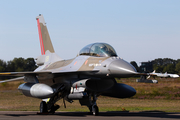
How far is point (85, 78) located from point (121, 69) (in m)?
2.38

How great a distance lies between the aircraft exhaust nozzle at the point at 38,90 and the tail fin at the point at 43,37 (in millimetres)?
4276

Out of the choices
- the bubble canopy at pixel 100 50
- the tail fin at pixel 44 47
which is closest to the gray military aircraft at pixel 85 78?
the bubble canopy at pixel 100 50

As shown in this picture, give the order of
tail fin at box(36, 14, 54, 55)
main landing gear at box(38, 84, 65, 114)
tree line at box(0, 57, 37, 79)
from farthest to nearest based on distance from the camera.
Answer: tree line at box(0, 57, 37, 79) < tail fin at box(36, 14, 54, 55) < main landing gear at box(38, 84, 65, 114)

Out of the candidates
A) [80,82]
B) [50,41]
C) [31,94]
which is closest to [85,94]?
[80,82]

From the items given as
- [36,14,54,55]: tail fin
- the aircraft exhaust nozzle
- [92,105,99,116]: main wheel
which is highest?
[36,14,54,55]: tail fin

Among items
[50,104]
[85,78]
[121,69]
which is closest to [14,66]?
[50,104]

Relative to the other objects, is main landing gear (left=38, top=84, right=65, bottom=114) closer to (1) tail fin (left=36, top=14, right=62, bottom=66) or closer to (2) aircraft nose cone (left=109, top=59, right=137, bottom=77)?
A: (1) tail fin (left=36, top=14, right=62, bottom=66)

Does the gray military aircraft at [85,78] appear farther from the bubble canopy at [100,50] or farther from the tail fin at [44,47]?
the tail fin at [44,47]

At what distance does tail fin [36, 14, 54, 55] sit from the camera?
58.0 ft

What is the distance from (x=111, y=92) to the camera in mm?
14281

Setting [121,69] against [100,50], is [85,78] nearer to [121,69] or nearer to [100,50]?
[100,50]

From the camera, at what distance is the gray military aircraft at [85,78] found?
11.6 m

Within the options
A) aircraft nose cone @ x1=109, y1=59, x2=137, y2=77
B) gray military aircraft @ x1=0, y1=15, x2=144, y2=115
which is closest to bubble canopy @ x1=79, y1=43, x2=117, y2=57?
gray military aircraft @ x1=0, y1=15, x2=144, y2=115

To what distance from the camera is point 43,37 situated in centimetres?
1795
